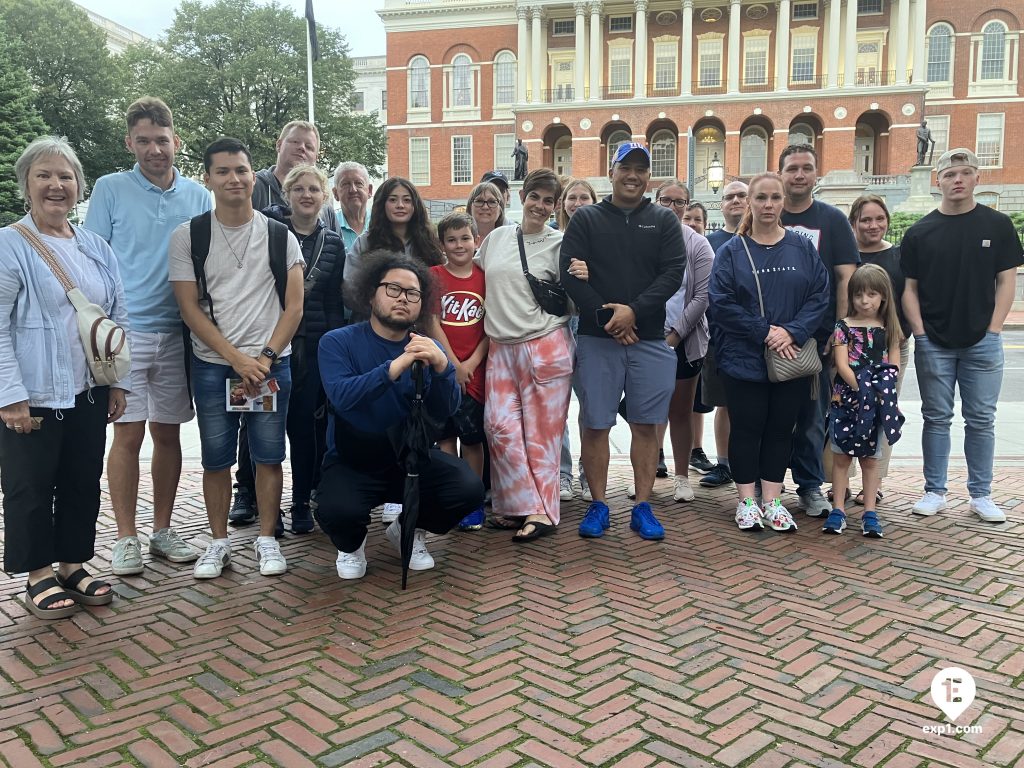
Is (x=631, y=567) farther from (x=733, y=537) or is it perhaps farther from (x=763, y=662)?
(x=763, y=662)

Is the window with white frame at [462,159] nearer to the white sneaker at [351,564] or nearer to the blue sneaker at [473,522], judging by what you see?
the blue sneaker at [473,522]

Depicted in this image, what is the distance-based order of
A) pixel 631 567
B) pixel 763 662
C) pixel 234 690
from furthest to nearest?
pixel 631 567 < pixel 763 662 < pixel 234 690

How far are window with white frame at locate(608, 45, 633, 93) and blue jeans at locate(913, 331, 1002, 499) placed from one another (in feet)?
147

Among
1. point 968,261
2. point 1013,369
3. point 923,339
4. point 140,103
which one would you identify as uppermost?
point 140,103

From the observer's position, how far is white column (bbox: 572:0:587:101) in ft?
149

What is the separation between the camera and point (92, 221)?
4234 mm

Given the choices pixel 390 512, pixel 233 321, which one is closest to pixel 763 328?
pixel 390 512

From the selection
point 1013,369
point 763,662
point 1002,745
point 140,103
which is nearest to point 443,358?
point 763,662

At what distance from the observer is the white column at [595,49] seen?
45.3 meters

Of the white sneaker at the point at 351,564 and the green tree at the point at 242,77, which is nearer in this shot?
the white sneaker at the point at 351,564

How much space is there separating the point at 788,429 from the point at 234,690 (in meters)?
3.44

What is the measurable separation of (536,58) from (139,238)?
45.7 meters

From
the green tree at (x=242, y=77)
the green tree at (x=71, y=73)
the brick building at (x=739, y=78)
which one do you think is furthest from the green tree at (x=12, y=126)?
the brick building at (x=739, y=78)

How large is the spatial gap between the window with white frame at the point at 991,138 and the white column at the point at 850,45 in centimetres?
796
